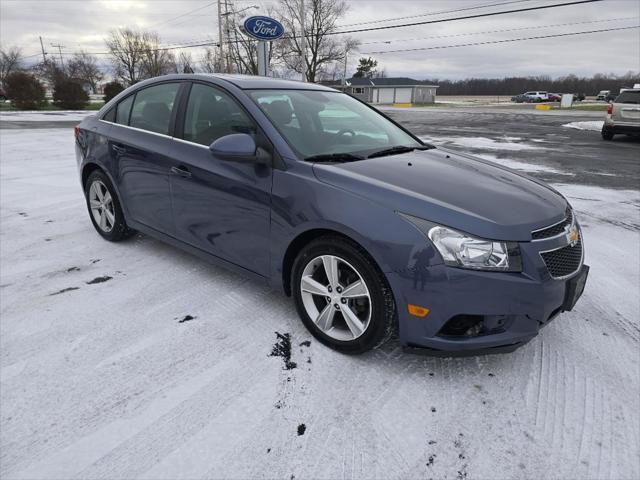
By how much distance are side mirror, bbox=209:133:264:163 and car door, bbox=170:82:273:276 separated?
0.09 meters

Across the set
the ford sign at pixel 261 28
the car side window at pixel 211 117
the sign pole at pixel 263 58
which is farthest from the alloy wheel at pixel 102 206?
the ford sign at pixel 261 28

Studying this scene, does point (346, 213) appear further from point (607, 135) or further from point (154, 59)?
point (154, 59)

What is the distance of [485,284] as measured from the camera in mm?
2084

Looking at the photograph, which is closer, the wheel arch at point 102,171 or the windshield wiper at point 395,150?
the windshield wiper at point 395,150

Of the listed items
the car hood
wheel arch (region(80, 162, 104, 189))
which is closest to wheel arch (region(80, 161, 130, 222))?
wheel arch (region(80, 162, 104, 189))

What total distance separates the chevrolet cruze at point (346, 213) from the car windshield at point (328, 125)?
0.05ft

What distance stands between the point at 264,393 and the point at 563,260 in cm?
170

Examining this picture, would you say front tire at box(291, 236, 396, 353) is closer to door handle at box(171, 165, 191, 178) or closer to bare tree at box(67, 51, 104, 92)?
door handle at box(171, 165, 191, 178)

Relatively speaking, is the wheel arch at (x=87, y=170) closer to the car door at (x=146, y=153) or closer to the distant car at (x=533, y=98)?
the car door at (x=146, y=153)

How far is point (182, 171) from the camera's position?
3.22 meters

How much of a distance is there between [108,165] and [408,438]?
11.2 ft

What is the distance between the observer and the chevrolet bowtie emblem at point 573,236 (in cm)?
243

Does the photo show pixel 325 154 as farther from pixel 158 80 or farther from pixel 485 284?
pixel 158 80

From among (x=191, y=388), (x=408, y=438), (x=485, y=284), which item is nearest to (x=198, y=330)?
(x=191, y=388)
